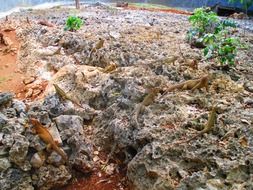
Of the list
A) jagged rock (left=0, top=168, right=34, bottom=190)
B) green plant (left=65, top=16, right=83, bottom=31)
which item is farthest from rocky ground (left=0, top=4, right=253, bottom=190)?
green plant (left=65, top=16, right=83, bottom=31)

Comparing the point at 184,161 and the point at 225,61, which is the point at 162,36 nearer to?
the point at 225,61

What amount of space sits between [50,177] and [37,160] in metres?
0.24

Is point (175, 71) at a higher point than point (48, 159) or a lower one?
higher

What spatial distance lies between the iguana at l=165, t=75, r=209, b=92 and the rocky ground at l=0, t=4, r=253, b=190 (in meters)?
0.10

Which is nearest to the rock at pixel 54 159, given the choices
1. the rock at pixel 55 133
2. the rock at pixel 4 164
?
the rock at pixel 55 133

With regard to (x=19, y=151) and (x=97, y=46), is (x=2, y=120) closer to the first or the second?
(x=19, y=151)

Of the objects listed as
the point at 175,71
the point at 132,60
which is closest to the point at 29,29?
the point at 132,60

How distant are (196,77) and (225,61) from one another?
0.74 meters

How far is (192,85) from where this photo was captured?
4.68 meters

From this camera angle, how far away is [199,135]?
3.71 metres

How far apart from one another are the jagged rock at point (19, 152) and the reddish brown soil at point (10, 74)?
2.75m

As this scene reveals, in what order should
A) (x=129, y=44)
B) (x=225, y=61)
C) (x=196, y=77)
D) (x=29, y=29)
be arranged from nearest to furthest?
(x=196, y=77) < (x=225, y=61) < (x=129, y=44) < (x=29, y=29)

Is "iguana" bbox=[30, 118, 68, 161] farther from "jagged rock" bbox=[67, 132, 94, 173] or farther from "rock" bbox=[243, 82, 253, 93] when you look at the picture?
"rock" bbox=[243, 82, 253, 93]

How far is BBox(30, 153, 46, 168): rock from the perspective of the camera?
3914 millimetres
